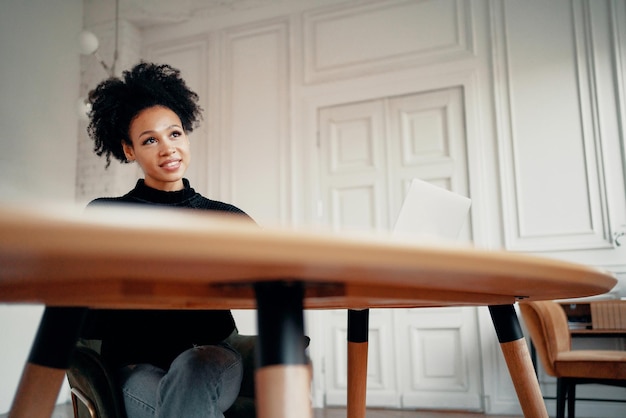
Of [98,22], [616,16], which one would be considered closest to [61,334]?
[616,16]

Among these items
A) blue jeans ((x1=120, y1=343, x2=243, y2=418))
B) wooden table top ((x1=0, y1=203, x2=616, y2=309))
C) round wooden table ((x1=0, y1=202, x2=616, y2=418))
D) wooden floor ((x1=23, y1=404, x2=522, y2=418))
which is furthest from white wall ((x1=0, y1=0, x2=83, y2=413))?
wooden table top ((x1=0, y1=203, x2=616, y2=309))

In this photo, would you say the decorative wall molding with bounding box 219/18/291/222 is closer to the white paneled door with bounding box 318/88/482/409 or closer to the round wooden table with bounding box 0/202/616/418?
the white paneled door with bounding box 318/88/482/409

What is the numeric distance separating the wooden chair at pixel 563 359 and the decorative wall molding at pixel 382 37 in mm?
2071

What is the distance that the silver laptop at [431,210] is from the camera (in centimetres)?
97

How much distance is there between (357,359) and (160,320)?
44cm

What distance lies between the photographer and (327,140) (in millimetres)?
4262

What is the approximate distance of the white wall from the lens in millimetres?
3908

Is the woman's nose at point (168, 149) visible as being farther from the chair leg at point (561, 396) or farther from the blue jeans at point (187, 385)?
the chair leg at point (561, 396)

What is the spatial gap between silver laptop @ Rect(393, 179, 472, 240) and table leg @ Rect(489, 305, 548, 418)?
166 mm

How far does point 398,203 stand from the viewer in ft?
13.2

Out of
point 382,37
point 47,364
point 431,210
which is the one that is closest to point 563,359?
point 431,210

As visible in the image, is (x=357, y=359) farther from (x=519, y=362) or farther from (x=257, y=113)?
(x=257, y=113)

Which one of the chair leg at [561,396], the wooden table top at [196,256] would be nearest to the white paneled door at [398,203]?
the chair leg at [561,396]

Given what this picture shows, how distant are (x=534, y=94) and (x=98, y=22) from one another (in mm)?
3612
